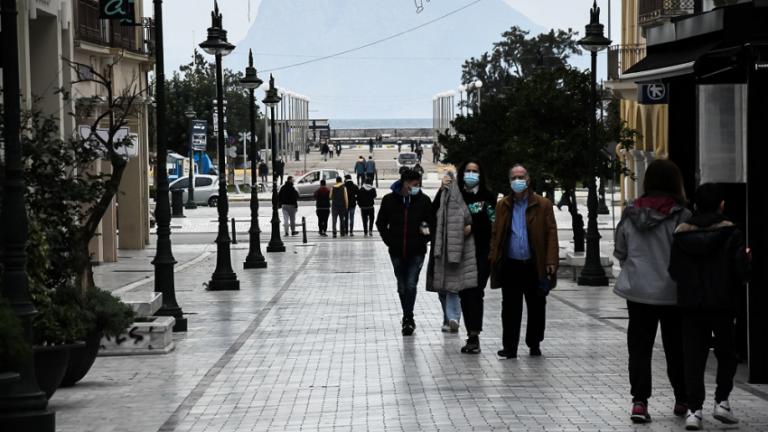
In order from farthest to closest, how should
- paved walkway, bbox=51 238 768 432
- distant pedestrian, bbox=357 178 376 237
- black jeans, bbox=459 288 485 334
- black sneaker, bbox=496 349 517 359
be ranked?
distant pedestrian, bbox=357 178 376 237 < black jeans, bbox=459 288 485 334 < black sneaker, bbox=496 349 517 359 < paved walkway, bbox=51 238 768 432

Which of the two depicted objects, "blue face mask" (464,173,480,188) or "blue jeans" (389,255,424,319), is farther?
"blue jeans" (389,255,424,319)

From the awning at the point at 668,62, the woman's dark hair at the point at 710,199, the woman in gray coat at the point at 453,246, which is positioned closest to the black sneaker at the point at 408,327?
the woman in gray coat at the point at 453,246

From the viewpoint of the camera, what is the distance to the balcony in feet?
107

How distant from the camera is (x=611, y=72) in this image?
45.4 m

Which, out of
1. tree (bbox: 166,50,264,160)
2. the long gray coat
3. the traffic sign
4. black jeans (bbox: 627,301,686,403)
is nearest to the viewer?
black jeans (bbox: 627,301,686,403)

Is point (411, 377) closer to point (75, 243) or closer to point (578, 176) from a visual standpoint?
point (75, 243)

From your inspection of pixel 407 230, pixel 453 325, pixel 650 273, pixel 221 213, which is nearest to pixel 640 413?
pixel 650 273

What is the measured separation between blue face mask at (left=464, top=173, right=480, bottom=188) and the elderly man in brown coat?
3.47 ft

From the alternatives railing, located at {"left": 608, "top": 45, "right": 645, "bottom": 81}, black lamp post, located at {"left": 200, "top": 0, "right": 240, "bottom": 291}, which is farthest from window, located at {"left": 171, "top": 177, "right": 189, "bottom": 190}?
black lamp post, located at {"left": 200, "top": 0, "right": 240, "bottom": 291}

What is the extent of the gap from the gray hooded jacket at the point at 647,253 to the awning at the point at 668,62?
2919mm

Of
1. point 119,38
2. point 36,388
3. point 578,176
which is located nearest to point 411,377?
point 36,388

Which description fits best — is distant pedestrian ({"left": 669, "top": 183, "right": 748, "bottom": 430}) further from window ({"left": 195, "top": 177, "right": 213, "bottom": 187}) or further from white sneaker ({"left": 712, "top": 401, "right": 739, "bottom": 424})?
window ({"left": 195, "top": 177, "right": 213, "bottom": 187})

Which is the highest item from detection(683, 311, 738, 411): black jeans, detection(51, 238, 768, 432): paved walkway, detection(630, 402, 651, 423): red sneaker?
detection(683, 311, 738, 411): black jeans

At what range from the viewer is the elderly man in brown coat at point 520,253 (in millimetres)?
14695
